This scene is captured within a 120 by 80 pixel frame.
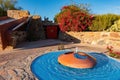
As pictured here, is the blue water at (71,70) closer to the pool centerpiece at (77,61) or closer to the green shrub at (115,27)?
the pool centerpiece at (77,61)

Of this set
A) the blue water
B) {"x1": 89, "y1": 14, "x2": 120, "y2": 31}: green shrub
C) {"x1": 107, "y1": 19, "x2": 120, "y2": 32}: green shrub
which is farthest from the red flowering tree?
the blue water

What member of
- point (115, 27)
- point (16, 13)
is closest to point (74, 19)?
point (115, 27)

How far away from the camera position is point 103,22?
21.7 metres

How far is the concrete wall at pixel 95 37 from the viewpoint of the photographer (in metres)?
20.0

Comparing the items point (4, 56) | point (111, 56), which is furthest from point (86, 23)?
point (4, 56)

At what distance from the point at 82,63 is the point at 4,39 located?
7.95 metres

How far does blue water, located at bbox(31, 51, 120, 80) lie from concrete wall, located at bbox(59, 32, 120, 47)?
5.99 metres

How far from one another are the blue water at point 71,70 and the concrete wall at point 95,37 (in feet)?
19.7

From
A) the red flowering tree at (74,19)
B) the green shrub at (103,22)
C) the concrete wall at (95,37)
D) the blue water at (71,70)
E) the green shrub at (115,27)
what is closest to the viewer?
the blue water at (71,70)

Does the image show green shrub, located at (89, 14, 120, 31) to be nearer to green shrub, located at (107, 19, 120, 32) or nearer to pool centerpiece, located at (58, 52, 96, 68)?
green shrub, located at (107, 19, 120, 32)

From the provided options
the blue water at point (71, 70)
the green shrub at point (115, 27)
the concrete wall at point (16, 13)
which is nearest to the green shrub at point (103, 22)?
the green shrub at point (115, 27)

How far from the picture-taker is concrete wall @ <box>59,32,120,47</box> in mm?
19984

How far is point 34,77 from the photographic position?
387 inches

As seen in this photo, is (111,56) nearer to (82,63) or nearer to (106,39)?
(82,63)
